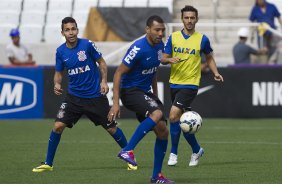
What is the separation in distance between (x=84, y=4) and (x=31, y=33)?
1714 millimetres

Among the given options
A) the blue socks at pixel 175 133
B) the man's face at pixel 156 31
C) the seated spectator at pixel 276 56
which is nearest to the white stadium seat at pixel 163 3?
the seated spectator at pixel 276 56

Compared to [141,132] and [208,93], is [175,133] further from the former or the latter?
[208,93]

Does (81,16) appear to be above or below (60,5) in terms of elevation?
below

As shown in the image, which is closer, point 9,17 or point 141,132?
point 141,132

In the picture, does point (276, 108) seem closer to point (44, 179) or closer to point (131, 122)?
point (131, 122)

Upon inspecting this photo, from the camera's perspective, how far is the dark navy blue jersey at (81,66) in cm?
1246

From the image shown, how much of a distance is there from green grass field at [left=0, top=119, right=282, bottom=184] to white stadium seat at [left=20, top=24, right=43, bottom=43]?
599cm

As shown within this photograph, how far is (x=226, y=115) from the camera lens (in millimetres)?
20812

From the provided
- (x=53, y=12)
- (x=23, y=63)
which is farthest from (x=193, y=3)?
(x=23, y=63)

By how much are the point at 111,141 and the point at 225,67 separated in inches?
204

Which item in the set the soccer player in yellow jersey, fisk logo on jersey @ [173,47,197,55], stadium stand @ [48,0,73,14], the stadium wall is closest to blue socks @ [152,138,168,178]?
the soccer player in yellow jersey

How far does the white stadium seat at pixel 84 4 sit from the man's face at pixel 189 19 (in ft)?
44.1

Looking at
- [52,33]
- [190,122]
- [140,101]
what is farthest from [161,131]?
[52,33]

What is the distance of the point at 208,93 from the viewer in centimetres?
2080
